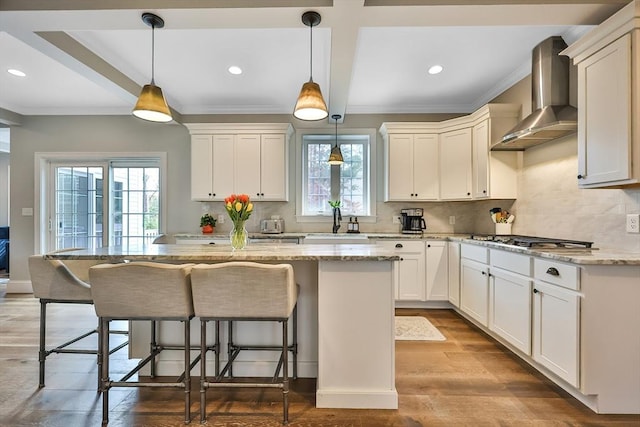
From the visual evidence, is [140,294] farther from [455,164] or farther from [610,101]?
[455,164]

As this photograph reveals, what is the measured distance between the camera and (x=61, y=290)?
2145mm

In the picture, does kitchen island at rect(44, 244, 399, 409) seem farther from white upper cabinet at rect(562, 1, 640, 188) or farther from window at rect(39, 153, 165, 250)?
window at rect(39, 153, 165, 250)

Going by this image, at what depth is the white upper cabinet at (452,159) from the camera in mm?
3508

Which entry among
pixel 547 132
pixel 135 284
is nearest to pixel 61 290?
pixel 135 284

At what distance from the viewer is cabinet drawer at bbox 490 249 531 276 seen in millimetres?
2357

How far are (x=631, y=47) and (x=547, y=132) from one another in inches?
36.1

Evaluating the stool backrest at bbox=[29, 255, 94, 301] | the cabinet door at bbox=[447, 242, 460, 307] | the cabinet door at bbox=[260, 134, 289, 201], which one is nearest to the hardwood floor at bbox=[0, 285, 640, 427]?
the stool backrest at bbox=[29, 255, 94, 301]

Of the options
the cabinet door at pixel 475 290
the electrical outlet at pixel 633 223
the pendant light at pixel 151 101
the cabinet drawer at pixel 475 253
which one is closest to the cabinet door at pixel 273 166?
the pendant light at pixel 151 101

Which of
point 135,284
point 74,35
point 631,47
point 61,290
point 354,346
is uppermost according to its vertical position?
point 74,35

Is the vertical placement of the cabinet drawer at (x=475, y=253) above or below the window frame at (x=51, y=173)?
below

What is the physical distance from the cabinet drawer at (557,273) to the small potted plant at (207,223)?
3742 mm

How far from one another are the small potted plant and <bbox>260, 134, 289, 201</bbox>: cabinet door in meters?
0.82

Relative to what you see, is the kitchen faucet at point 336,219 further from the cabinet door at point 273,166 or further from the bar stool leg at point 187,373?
the bar stool leg at point 187,373

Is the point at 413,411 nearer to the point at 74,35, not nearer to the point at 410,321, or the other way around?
the point at 410,321
